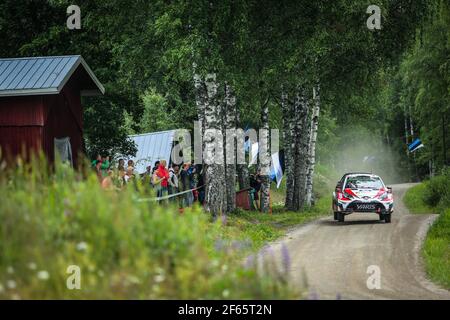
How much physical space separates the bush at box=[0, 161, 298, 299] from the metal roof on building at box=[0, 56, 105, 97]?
11153mm

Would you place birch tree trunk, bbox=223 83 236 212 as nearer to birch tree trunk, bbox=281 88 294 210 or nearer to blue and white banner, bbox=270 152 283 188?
birch tree trunk, bbox=281 88 294 210

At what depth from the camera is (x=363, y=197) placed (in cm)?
2633

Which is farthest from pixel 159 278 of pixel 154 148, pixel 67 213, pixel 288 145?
pixel 288 145

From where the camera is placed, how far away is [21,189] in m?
9.32

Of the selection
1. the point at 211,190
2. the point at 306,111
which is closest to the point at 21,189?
the point at 211,190

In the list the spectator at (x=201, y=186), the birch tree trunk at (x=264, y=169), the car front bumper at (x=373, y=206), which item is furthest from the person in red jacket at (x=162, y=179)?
the birch tree trunk at (x=264, y=169)

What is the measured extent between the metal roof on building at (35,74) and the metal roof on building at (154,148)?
52.6 ft

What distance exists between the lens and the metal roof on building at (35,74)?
19.6 metres

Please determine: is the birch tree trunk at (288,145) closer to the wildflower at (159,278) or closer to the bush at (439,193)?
the bush at (439,193)

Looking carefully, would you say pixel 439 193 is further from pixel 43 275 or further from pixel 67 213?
pixel 43 275

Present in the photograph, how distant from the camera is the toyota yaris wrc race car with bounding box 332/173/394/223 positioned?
26.2 m

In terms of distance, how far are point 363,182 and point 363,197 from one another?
1058 mm
